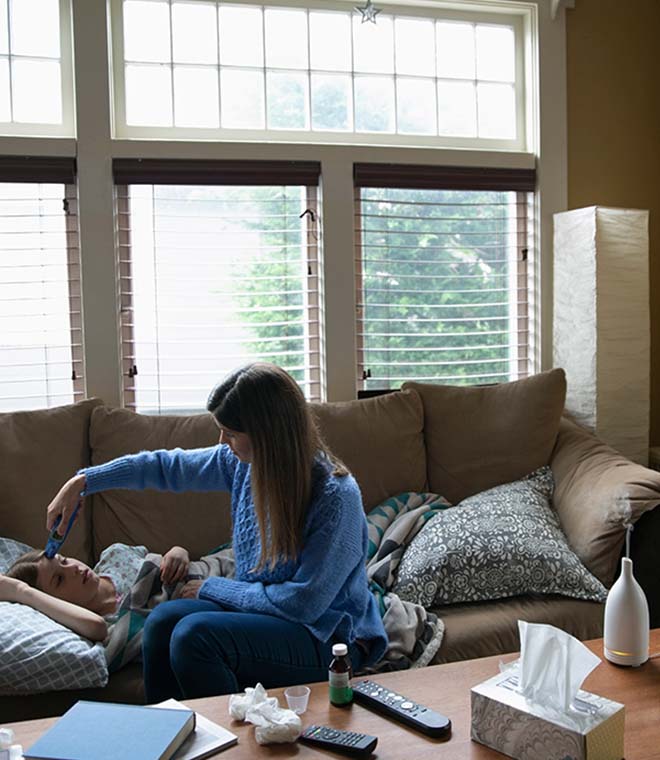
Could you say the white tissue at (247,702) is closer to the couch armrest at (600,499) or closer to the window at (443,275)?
the couch armrest at (600,499)

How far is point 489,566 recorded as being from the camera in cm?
244

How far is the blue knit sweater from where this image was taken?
195 centimetres

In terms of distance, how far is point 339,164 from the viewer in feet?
10.8

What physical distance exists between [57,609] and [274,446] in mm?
718

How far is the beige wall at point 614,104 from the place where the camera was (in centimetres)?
353

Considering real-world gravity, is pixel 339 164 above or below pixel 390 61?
below

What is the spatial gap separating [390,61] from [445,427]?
153cm

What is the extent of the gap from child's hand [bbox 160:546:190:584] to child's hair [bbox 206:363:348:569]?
1.62ft

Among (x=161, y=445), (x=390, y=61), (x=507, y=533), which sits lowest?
(x=507, y=533)

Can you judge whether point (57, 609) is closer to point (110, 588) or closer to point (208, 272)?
point (110, 588)

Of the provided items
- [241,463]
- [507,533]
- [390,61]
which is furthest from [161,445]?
[390,61]

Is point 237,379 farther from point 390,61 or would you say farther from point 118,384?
point 390,61

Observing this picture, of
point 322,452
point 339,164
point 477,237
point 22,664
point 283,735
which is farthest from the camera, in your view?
point 477,237

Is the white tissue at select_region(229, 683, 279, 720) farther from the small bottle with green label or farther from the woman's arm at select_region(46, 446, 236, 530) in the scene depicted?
the woman's arm at select_region(46, 446, 236, 530)
